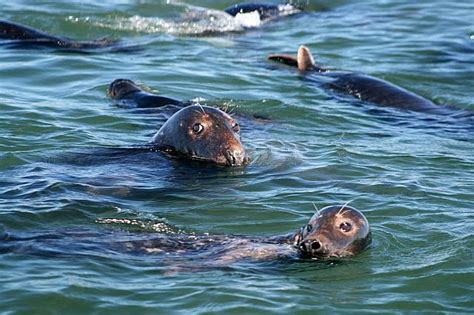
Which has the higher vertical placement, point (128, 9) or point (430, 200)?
point (128, 9)

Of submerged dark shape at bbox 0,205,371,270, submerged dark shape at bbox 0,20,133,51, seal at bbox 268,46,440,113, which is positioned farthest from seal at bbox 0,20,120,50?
submerged dark shape at bbox 0,205,371,270

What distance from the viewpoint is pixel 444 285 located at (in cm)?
822

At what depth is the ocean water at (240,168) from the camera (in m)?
7.93

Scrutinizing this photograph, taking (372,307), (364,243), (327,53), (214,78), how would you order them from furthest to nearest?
1. (327,53)
2. (214,78)
3. (364,243)
4. (372,307)

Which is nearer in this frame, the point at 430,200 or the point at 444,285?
the point at 444,285

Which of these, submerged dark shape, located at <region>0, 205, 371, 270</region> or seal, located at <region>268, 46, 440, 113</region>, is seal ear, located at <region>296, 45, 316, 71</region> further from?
submerged dark shape, located at <region>0, 205, 371, 270</region>

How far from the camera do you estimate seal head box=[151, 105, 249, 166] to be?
36.3 ft

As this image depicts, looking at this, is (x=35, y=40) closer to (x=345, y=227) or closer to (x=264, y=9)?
(x=264, y=9)

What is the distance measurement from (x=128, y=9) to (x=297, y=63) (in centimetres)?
451

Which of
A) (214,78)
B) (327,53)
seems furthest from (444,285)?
(327,53)

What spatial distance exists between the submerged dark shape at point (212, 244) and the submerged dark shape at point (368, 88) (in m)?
5.44

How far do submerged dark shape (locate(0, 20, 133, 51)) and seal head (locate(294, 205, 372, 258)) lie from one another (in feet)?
26.6

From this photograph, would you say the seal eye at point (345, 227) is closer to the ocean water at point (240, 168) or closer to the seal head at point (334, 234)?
the seal head at point (334, 234)

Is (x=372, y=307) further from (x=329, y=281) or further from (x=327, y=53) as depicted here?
(x=327, y=53)
